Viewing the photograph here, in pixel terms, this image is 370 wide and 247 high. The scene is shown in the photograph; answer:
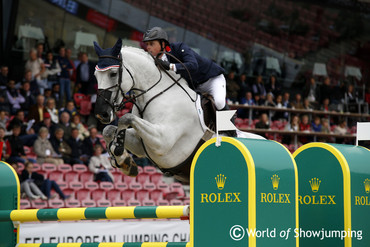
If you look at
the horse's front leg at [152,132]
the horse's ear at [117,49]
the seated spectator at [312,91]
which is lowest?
the horse's front leg at [152,132]

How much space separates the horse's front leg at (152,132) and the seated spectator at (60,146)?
24.6ft

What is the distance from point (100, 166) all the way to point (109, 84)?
7.46 metres

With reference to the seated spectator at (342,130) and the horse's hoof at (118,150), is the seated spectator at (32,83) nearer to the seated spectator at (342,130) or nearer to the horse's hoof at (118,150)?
the seated spectator at (342,130)

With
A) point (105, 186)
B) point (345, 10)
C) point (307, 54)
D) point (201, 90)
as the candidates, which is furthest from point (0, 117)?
point (345, 10)

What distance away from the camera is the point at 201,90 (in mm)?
6230

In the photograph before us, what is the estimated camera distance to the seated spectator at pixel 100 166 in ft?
40.9

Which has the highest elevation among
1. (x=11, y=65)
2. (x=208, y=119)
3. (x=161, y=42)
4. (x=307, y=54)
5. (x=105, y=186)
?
(x=307, y=54)

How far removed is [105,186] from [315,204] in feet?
26.4

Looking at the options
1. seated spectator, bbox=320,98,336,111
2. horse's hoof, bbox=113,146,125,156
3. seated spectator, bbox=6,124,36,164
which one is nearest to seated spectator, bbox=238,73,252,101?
seated spectator, bbox=320,98,336,111

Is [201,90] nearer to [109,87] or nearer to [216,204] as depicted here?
[109,87]

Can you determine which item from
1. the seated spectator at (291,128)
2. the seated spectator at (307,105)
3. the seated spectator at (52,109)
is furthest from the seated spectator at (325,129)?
the seated spectator at (52,109)

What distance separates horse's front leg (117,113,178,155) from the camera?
5332 millimetres

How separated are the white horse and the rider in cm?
12

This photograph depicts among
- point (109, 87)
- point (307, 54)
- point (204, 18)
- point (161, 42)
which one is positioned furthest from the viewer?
point (307, 54)
